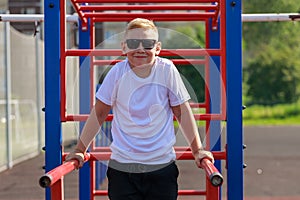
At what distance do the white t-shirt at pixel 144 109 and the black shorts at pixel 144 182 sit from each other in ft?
0.14

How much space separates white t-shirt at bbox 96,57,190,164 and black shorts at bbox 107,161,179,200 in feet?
0.14

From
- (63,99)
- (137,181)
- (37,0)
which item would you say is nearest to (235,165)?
(137,181)

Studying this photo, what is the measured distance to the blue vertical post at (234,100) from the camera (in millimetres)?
3484

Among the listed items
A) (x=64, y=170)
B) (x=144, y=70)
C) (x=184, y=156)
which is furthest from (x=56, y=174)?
(x=184, y=156)

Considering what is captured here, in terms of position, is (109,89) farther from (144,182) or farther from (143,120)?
(144,182)

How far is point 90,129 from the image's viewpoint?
3340 mm

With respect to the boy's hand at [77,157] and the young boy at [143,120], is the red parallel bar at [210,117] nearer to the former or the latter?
the young boy at [143,120]

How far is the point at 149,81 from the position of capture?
3256 mm

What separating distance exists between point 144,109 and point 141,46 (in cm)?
29

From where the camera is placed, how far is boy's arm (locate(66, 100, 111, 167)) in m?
3.33

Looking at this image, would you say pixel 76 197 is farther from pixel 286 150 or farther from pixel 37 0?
pixel 286 150

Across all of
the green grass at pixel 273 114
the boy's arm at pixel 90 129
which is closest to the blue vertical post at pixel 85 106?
the boy's arm at pixel 90 129

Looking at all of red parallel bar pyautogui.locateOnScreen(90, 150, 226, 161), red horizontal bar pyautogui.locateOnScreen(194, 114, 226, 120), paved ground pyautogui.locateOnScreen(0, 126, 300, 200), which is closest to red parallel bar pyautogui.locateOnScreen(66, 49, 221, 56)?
red horizontal bar pyautogui.locateOnScreen(194, 114, 226, 120)

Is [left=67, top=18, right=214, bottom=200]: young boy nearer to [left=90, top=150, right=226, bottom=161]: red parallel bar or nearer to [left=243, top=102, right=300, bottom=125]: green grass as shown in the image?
[left=90, top=150, right=226, bottom=161]: red parallel bar
